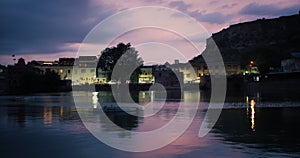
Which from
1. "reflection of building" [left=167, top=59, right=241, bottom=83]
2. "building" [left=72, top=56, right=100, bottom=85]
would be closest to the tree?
"building" [left=72, top=56, right=100, bottom=85]

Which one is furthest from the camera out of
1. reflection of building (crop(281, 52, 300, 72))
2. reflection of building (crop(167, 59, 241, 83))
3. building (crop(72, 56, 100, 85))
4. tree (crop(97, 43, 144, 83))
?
reflection of building (crop(167, 59, 241, 83))

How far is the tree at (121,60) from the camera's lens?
14462cm

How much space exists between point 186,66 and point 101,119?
16832cm

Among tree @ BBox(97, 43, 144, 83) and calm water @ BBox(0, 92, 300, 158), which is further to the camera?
tree @ BBox(97, 43, 144, 83)

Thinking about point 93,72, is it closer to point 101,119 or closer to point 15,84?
point 15,84

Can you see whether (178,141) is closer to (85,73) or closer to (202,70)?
(85,73)

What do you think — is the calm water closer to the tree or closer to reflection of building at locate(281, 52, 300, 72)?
reflection of building at locate(281, 52, 300, 72)

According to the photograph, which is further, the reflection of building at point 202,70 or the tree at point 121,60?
the reflection of building at point 202,70

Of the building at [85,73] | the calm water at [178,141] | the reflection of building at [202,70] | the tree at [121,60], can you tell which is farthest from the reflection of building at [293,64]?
the calm water at [178,141]

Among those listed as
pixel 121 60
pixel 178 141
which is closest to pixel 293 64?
pixel 121 60

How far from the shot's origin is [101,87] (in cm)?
14175

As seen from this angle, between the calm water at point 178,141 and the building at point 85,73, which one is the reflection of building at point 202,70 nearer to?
the building at point 85,73

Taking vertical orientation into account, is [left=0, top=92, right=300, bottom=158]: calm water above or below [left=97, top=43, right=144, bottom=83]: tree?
below

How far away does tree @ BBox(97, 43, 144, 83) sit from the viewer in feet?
474
